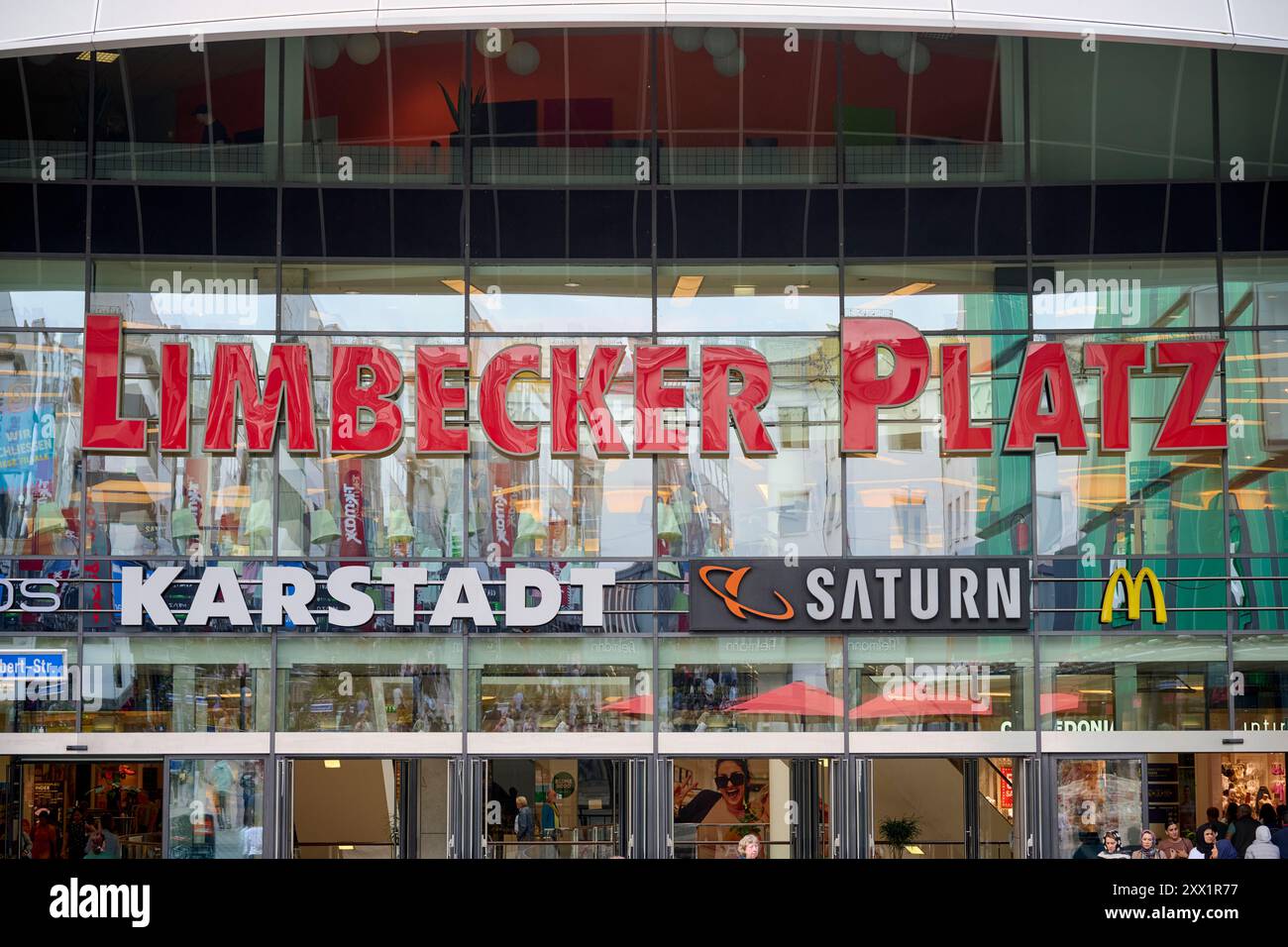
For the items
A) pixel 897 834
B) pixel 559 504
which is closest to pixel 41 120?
pixel 559 504

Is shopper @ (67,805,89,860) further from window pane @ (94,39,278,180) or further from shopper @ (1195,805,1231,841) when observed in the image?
shopper @ (1195,805,1231,841)

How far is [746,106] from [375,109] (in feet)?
16.8

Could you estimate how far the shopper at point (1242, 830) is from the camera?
17188 mm

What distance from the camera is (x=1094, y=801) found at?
17859 millimetres

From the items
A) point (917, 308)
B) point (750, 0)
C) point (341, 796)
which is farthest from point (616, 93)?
point (341, 796)

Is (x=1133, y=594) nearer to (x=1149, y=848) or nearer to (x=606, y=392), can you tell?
(x=1149, y=848)

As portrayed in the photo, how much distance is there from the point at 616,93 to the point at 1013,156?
550 cm

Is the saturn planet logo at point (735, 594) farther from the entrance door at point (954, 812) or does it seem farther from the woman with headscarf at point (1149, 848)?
the woman with headscarf at point (1149, 848)

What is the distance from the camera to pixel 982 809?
1833 cm

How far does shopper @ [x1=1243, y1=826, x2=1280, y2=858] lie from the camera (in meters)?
16.9

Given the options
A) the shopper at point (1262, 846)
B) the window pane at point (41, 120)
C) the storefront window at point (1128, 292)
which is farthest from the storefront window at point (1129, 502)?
the window pane at point (41, 120)

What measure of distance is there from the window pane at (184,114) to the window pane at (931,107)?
26.4 feet
